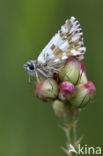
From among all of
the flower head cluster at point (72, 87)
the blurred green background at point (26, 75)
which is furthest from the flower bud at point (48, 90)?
the blurred green background at point (26, 75)

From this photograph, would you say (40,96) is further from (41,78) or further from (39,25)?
(39,25)

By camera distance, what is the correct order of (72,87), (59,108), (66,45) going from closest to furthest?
(72,87), (66,45), (59,108)

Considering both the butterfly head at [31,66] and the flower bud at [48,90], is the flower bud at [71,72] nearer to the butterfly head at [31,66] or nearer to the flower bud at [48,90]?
the flower bud at [48,90]

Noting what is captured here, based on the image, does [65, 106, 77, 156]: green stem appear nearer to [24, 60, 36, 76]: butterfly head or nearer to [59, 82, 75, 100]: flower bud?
[59, 82, 75, 100]: flower bud

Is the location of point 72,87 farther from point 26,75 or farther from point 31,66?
point 26,75

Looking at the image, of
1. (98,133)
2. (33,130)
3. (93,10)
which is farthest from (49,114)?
(93,10)

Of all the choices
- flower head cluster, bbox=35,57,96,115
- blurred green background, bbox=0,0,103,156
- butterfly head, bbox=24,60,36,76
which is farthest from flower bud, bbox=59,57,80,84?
blurred green background, bbox=0,0,103,156

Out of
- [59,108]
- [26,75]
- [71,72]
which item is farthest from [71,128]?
[26,75]
